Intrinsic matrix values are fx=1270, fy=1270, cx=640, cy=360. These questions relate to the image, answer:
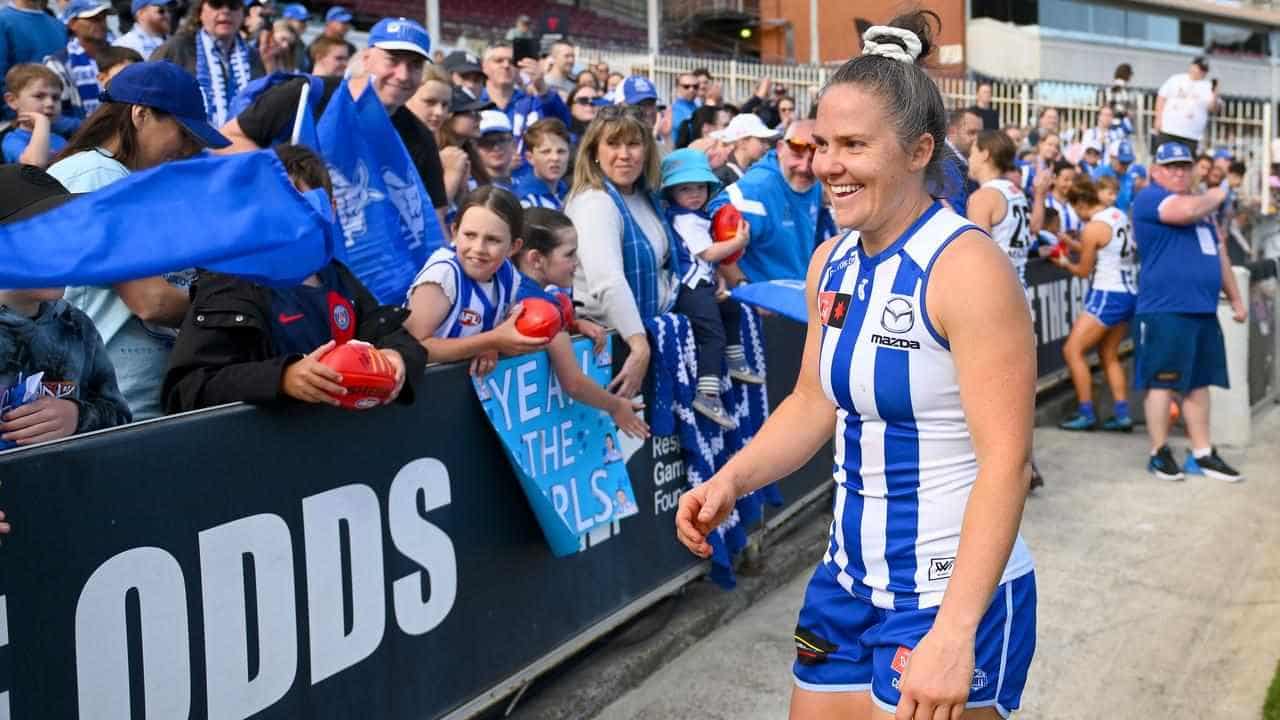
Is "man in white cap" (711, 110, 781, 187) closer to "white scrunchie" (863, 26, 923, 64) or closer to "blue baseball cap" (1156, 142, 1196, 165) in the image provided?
"blue baseball cap" (1156, 142, 1196, 165)

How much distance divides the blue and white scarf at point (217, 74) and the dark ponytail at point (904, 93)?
463 centimetres

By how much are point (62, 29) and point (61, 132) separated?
1278 mm

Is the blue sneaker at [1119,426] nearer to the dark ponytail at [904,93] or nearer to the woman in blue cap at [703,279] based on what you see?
the woman in blue cap at [703,279]

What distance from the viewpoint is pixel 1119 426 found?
10211 millimetres

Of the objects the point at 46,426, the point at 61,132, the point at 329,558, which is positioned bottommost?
the point at 329,558

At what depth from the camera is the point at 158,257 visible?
8.68 ft

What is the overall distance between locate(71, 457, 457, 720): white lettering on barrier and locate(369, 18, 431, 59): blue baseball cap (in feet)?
7.15

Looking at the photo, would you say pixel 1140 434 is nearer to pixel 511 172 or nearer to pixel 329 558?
pixel 511 172

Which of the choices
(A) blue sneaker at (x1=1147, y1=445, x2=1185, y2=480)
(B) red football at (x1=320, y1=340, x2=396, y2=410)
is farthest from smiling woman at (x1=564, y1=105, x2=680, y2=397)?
(A) blue sneaker at (x1=1147, y1=445, x2=1185, y2=480)

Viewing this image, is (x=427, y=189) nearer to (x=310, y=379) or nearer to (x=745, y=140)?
(x=310, y=379)

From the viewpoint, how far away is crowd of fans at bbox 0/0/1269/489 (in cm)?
333

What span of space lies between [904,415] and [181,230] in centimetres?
157

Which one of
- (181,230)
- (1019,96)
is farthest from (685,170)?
(1019,96)

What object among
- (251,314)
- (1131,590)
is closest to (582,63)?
(1131,590)
